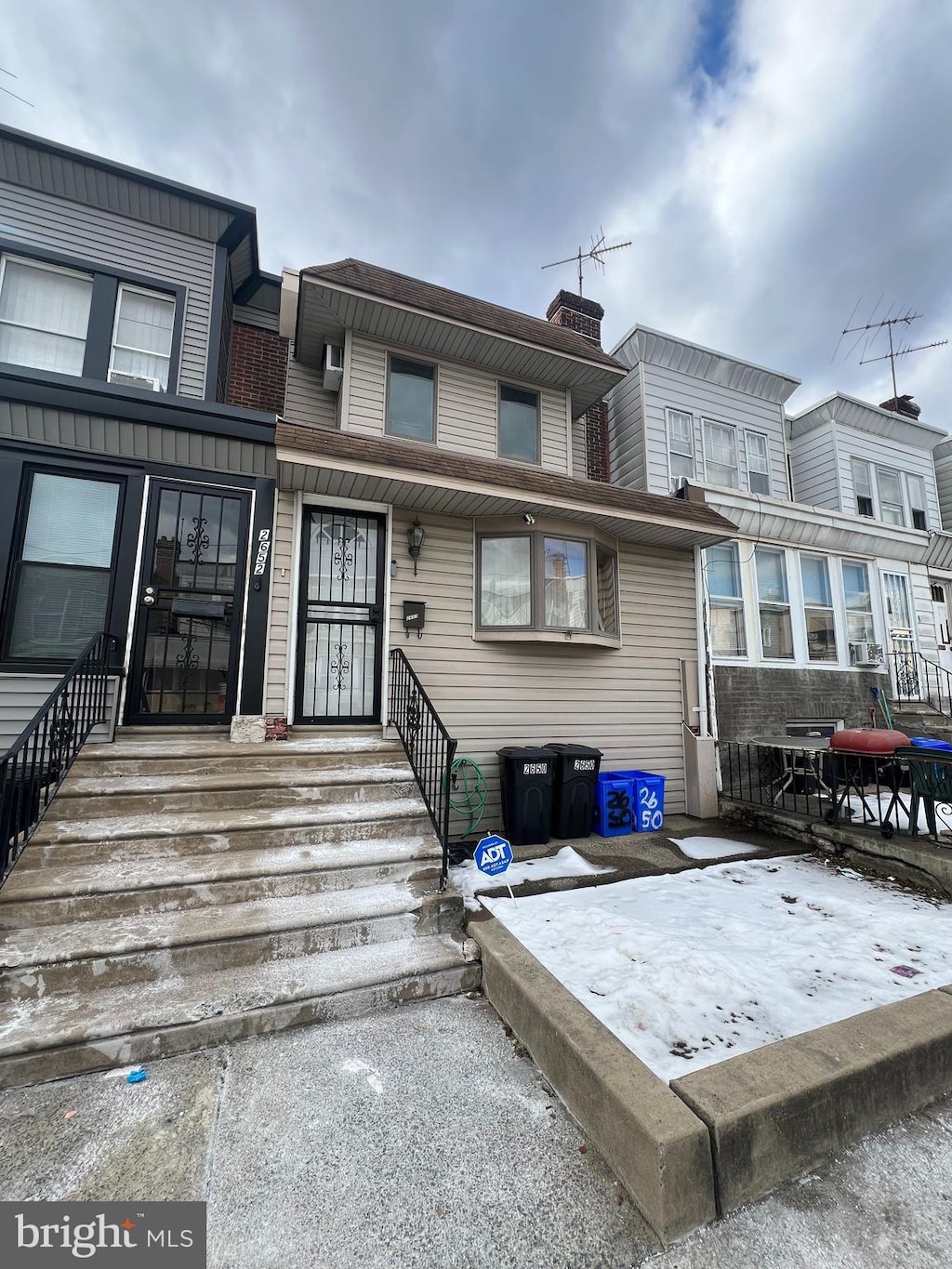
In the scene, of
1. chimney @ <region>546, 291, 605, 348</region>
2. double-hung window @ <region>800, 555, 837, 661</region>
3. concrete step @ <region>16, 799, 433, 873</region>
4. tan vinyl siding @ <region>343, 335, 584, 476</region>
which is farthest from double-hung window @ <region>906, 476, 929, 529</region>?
concrete step @ <region>16, 799, 433, 873</region>

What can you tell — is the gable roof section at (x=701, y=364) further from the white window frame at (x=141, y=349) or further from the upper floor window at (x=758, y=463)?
the white window frame at (x=141, y=349)

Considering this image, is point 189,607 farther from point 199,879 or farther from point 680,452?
point 680,452

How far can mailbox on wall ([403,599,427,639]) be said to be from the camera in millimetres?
5645

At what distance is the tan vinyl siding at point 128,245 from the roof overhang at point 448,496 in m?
2.26

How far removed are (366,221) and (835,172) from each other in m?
10.1

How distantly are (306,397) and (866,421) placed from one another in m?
11.7

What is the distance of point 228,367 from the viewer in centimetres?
704

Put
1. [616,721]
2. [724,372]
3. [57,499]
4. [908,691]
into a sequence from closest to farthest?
1. [57,499]
2. [616,721]
3. [908,691]
4. [724,372]

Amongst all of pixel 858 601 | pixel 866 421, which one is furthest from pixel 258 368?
pixel 866 421

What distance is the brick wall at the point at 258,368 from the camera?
7.07 meters

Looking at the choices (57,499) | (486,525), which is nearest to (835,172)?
(486,525)

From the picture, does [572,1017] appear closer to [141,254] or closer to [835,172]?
[141,254]

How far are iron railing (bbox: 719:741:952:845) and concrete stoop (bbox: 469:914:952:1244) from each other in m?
2.81

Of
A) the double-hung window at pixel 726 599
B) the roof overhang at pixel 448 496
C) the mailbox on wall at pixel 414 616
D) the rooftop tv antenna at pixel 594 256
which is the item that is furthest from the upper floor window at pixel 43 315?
the double-hung window at pixel 726 599
